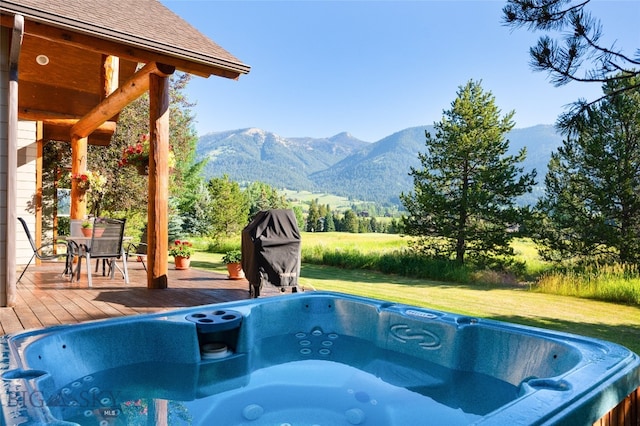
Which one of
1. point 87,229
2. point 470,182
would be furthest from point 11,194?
point 470,182

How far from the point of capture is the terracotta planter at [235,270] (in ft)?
21.8

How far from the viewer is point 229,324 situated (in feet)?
12.0

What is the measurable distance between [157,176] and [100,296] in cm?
141

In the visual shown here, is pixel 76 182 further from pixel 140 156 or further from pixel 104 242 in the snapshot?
pixel 104 242

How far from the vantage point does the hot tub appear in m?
2.28

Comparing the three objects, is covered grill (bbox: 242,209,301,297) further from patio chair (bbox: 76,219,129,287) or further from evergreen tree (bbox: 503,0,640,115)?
evergreen tree (bbox: 503,0,640,115)

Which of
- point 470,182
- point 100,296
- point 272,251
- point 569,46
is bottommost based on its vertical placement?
point 100,296

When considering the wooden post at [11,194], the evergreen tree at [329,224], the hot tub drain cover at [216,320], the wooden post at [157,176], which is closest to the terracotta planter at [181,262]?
the wooden post at [157,176]

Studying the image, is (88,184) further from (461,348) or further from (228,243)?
(228,243)

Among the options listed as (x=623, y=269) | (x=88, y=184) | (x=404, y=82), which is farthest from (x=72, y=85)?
(x=404, y=82)

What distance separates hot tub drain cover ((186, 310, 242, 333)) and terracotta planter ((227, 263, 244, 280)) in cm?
281

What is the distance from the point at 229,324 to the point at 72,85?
6.24 meters

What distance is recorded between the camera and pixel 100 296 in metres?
4.84

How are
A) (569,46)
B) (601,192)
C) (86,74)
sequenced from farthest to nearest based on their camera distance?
(601,192) → (86,74) → (569,46)
